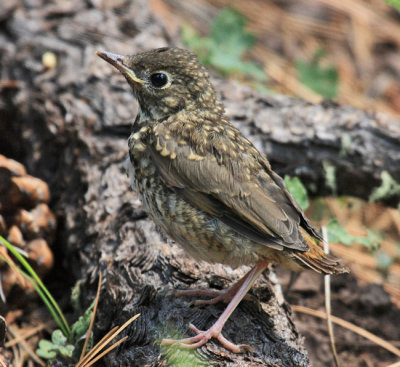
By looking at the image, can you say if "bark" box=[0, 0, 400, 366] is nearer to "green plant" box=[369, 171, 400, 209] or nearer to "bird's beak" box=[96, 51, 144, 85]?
Answer: "green plant" box=[369, 171, 400, 209]

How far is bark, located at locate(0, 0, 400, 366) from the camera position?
2.93m

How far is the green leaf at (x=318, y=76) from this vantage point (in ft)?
19.0

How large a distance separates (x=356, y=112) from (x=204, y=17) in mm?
2845

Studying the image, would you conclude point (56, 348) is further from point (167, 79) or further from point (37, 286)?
point (167, 79)

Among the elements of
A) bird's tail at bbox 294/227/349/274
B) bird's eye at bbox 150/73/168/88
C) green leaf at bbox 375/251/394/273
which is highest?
bird's eye at bbox 150/73/168/88

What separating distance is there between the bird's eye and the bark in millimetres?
790

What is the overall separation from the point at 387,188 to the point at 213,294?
68.0 inches

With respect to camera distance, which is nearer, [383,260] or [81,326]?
[81,326]

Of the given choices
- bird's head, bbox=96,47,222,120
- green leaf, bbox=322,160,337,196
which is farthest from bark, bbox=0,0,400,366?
bird's head, bbox=96,47,222,120

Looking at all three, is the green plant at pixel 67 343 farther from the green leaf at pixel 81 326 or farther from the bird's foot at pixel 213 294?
the bird's foot at pixel 213 294

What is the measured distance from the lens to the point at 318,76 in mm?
5922

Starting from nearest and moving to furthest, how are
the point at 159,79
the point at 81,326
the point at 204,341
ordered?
the point at 204,341 < the point at 81,326 < the point at 159,79

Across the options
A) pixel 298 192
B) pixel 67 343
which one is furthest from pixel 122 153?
pixel 67 343

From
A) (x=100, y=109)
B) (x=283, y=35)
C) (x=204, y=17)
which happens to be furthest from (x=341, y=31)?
(x=100, y=109)
